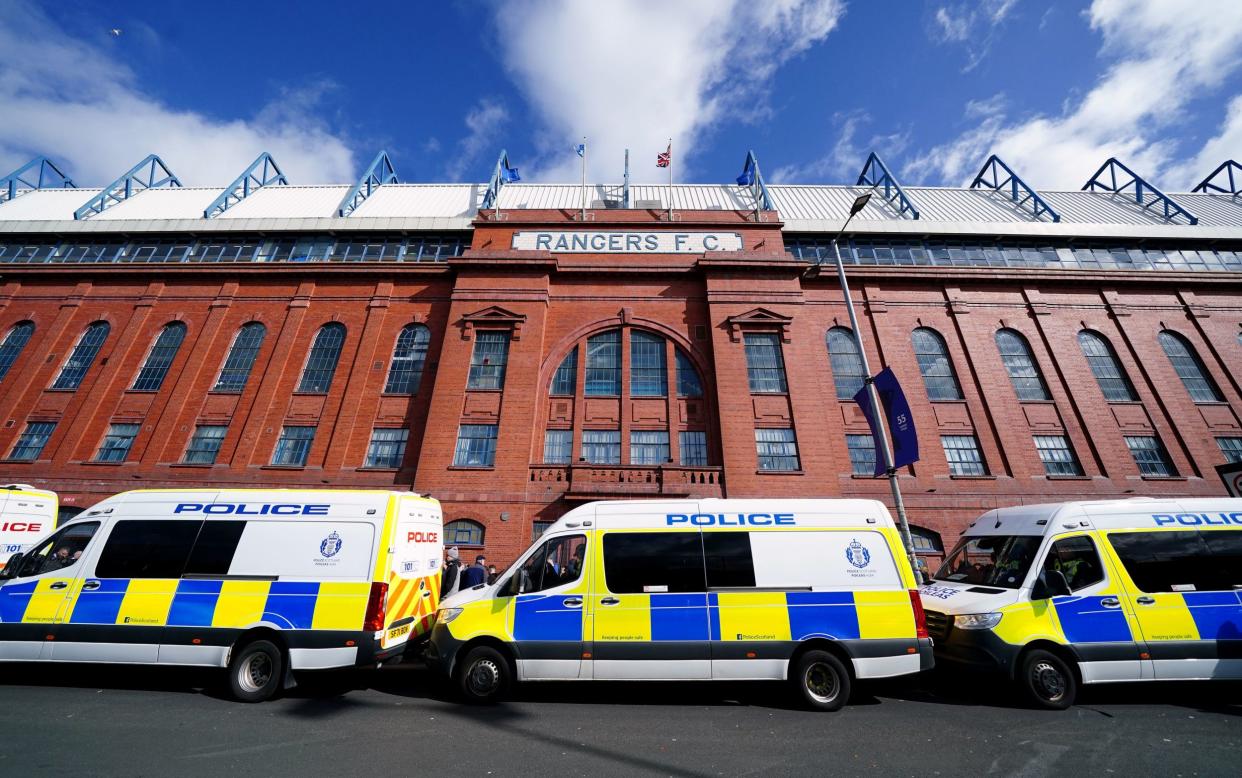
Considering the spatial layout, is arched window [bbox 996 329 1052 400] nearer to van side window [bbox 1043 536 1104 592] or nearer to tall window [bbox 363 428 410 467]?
van side window [bbox 1043 536 1104 592]

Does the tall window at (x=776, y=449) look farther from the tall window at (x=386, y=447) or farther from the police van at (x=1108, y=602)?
the tall window at (x=386, y=447)

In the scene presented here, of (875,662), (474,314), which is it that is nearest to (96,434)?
(474,314)

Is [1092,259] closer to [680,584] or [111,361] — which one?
[680,584]

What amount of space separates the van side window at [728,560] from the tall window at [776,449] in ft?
34.8

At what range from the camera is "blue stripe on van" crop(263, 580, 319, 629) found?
704 cm

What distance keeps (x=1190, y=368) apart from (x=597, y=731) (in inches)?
1198

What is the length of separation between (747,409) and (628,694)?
1265 cm

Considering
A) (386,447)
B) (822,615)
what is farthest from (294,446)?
(822,615)

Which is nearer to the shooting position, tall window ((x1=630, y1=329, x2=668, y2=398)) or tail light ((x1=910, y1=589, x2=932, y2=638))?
tail light ((x1=910, y1=589, x2=932, y2=638))

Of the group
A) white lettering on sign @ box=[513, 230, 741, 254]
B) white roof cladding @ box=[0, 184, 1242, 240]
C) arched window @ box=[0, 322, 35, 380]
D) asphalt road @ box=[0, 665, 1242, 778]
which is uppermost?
white roof cladding @ box=[0, 184, 1242, 240]

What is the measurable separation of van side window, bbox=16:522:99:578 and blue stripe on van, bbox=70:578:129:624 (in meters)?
0.73

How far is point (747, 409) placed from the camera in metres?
18.2

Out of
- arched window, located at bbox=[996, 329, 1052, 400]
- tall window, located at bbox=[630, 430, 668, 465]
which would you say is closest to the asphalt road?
tall window, located at bbox=[630, 430, 668, 465]

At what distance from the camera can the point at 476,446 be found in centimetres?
1789
